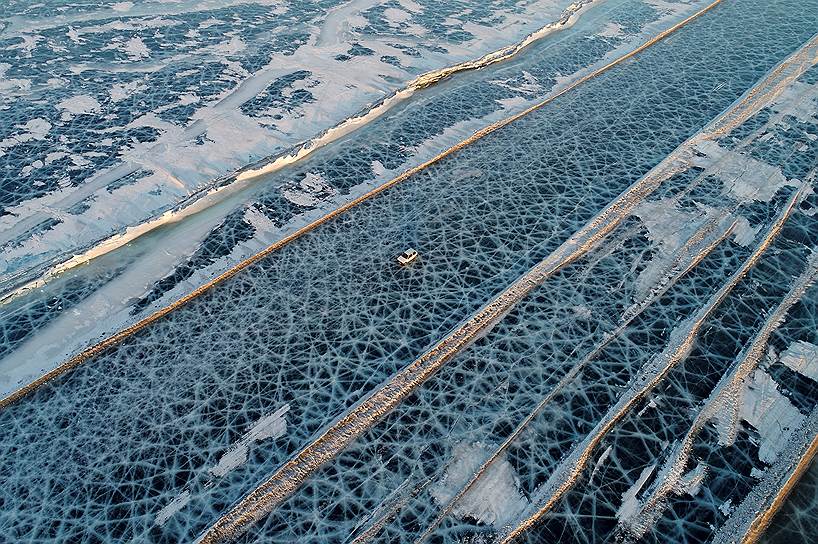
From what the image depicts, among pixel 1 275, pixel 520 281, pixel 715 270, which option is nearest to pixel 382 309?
pixel 520 281

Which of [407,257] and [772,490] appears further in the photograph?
[407,257]

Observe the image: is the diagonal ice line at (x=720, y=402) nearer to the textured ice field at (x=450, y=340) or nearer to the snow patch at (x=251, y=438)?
the textured ice field at (x=450, y=340)

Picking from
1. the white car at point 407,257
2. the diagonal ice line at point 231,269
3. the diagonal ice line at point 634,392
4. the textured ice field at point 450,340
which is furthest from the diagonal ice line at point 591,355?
the diagonal ice line at point 231,269

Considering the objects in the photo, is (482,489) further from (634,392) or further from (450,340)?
(634,392)

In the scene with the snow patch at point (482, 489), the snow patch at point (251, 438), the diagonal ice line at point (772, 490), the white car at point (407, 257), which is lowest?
the snow patch at point (251, 438)

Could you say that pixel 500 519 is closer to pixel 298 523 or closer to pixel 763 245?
pixel 298 523

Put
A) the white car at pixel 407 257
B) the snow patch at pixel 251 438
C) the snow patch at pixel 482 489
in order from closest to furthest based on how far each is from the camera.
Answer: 1. the snow patch at pixel 482 489
2. the snow patch at pixel 251 438
3. the white car at pixel 407 257

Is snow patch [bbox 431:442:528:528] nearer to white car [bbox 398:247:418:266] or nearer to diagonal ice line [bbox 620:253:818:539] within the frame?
diagonal ice line [bbox 620:253:818:539]

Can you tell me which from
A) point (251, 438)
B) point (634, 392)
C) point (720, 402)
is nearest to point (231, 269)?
point (251, 438)

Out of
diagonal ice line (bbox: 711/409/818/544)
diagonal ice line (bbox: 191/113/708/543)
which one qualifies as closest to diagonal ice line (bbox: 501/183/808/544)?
diagonal ice line (bbox: 711/409/818/544)
